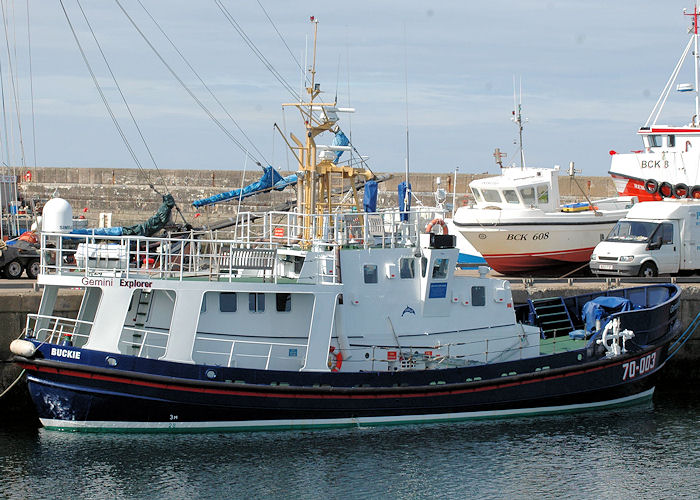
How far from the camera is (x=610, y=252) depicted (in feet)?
81.3

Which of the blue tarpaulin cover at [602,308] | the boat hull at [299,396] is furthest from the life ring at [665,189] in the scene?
the boat hull at [299,396]

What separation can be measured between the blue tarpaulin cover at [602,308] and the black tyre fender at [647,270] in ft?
17.1

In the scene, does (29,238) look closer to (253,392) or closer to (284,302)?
(284,302)

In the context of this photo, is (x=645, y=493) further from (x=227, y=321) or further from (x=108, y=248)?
(x=108, y=248)

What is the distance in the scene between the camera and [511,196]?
28953 millimetres

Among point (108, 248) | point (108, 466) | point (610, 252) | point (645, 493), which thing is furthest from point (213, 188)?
point (645, 493)

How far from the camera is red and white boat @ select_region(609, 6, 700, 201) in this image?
98.4ft

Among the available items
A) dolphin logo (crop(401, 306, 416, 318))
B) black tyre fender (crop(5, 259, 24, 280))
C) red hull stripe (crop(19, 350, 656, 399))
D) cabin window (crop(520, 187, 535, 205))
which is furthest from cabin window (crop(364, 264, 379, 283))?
cabin window (crop(520, 187, 535, 205))

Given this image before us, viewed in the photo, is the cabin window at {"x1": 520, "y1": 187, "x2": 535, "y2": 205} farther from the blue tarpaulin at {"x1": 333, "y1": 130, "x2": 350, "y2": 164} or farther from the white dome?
the white dome

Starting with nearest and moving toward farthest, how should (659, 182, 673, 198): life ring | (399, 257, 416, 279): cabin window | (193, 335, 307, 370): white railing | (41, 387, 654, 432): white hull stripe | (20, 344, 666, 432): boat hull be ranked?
(20, 344, 666, 432): boat hull, (41, 387, 654, 432): white hull stripe, (193, 335, 307, 370): white railing, (399, 257, 416, 279): cabin window, (659, 182, 673, 198): life ring

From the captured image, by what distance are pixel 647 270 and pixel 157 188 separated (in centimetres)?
2143

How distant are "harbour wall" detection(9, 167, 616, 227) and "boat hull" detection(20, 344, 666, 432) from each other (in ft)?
65.1

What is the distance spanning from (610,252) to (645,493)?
11.2 metres

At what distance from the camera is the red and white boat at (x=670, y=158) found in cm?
3000
